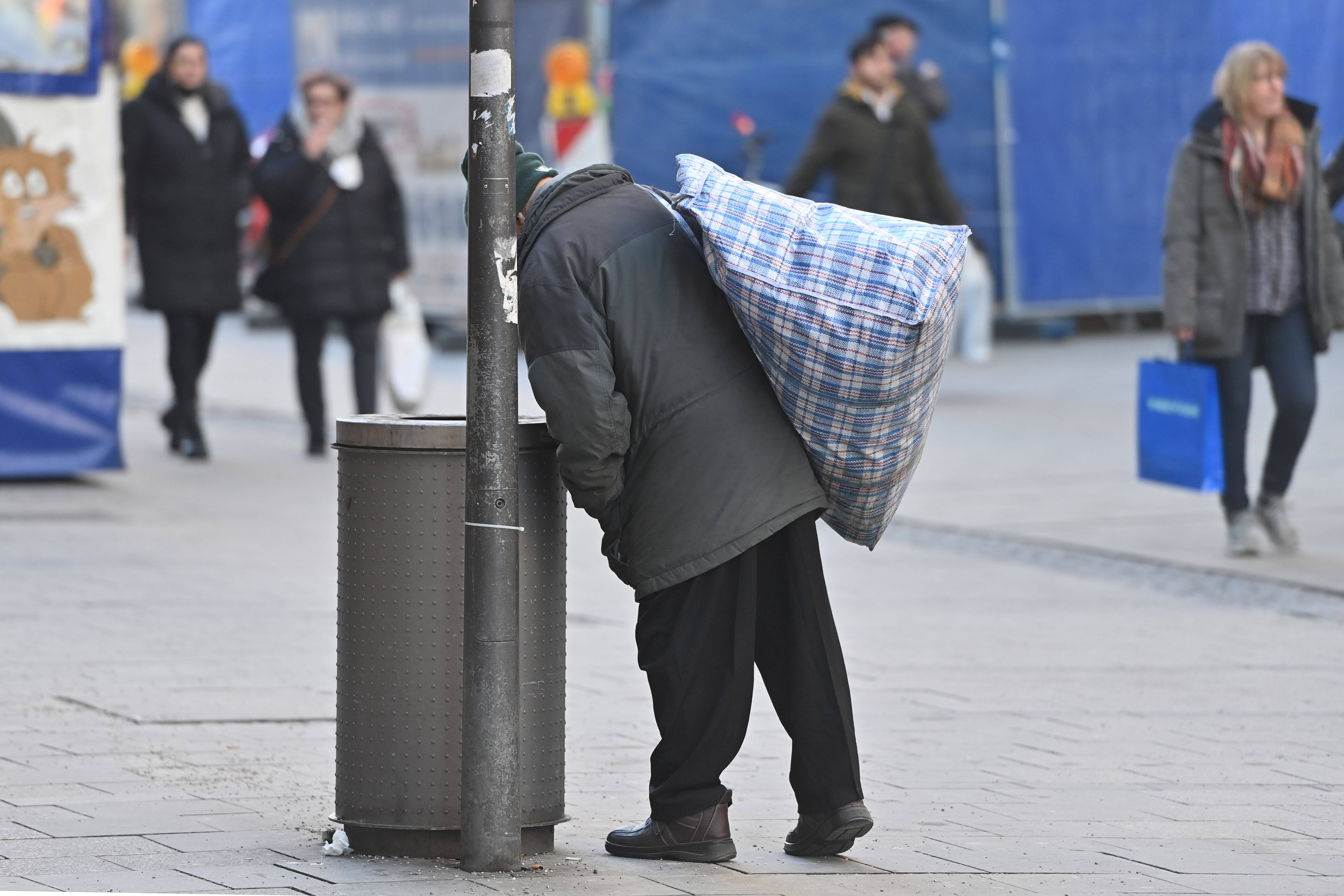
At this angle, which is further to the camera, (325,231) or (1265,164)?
(325,231)

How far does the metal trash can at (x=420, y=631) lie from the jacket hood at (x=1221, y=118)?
4710 millimetres

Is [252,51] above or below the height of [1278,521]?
above

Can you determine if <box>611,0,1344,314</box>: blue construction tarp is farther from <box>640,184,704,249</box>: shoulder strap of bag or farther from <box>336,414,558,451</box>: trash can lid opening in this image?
<box>336,414,558,451</box>: trash can lid opening

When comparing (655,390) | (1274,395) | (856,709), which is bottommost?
(856,709)

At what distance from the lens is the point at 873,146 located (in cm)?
1285

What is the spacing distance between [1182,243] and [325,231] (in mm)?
4930

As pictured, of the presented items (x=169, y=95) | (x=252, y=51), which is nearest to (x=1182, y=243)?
(x=169, y=95)

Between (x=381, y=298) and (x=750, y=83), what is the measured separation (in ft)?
19.3

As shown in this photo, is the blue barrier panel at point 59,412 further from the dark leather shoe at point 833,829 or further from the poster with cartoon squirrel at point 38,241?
the dark leather shoe at point 833,829

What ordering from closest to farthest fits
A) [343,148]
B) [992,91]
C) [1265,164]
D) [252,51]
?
1. [1265,164]
2. [343,148]
3. [992,91]
4. [252,51]

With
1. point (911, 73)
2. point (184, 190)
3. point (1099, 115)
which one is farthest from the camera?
point (1099, 115)

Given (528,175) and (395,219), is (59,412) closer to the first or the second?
(395,219)

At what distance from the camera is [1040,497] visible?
10039 millimetres

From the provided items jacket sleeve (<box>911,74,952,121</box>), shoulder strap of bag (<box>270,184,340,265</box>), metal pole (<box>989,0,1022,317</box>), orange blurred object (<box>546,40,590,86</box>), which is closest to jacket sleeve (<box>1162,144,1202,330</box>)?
A: shoulder strap of bag (<box>270,184,340,265</box>)
